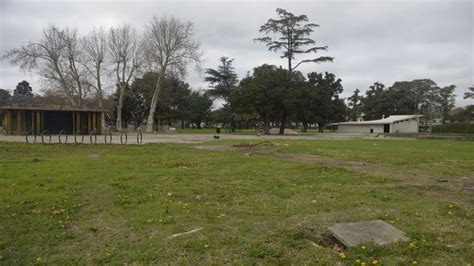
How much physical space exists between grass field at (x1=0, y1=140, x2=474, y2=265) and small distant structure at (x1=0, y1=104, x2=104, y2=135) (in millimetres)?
23970

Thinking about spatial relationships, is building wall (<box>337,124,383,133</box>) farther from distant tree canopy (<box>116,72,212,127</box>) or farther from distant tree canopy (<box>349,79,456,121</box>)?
distant tree canopy (<box>116,72,212,127</box>)

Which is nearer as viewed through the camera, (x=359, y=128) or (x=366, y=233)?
(x=366, y=233)

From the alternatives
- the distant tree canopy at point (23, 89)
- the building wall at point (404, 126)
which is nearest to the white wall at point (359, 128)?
the building wall at point (404, 126)

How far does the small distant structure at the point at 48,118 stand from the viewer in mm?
30531

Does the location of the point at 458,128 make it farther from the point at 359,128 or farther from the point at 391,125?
the point at 359,128

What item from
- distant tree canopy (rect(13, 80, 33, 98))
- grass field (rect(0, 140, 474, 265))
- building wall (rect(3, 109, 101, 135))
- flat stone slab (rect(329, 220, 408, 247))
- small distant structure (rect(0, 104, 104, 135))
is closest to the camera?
grass field (rect(0, 140, 474, 265))

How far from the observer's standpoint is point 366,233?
4223mm

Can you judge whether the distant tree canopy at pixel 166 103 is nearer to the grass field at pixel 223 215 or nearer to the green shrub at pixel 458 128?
the green shrub at pixel 458 128

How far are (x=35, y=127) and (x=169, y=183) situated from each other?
28253 mm

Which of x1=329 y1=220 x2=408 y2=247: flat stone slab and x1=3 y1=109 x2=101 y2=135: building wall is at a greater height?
Answer: x1=3 y1=109 x2=101 y2=135: building wall

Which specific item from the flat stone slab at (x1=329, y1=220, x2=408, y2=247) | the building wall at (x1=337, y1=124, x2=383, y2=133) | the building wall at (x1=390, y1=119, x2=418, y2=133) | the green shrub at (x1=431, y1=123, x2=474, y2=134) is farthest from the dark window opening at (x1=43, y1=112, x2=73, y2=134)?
the building wall at (x1=390, y1=119, x2=418, y2=133)

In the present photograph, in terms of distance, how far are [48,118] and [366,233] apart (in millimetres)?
33960

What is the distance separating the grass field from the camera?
3.66 metres

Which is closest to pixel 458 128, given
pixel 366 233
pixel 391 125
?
pixel 391 125
